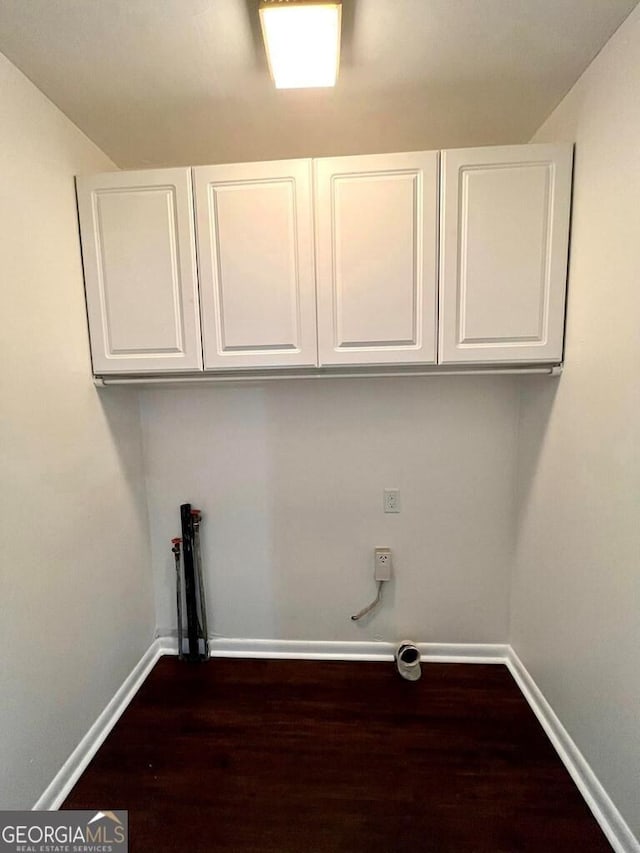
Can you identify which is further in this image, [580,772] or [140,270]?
[140,270]

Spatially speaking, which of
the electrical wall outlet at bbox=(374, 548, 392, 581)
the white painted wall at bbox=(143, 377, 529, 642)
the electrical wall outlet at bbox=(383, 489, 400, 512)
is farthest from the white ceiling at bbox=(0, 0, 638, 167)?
the electrical wall outlet at bbox=(374, 548, 392, 581)

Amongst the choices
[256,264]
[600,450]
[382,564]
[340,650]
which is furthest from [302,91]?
[340,650]

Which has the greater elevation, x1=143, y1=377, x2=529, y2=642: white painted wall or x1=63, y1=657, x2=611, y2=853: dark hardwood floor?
x1=143, y1=377, x2=529, y2=642: white painted wall

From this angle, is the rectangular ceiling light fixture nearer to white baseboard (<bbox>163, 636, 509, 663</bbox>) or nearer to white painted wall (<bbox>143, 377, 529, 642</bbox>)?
white painted wall (<bbox>143, 377, 529, 642</bbox>)

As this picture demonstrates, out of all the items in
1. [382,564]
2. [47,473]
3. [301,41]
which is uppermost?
[301,41]

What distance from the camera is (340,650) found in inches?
79.6

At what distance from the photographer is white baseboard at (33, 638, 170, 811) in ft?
4.33

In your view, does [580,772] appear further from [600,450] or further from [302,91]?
[302,91]

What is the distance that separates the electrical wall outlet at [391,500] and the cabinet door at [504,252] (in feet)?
2.44

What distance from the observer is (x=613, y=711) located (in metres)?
1.21

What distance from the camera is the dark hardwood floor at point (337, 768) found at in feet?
4.05

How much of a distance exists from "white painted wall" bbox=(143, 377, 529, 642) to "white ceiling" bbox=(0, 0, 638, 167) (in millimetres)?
1044

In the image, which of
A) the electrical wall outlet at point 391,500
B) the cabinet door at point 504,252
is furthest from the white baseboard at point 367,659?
the cabinet door at point 504,252

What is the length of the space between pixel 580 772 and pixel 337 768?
872 millimetres
